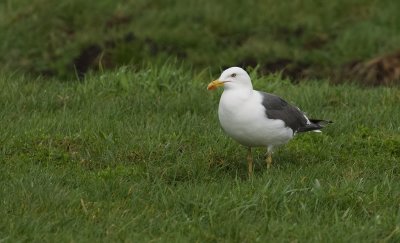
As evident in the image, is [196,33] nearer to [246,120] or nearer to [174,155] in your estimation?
[174,155]

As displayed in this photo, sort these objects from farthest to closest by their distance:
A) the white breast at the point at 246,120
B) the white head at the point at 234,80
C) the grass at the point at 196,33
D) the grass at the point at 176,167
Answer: the grass at the point at 196,33 → the white head at the point at 234,80 → the white breast at the point at 246,120 → the grass at the point at 176,167

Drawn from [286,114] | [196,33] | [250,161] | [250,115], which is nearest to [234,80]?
[250,115]

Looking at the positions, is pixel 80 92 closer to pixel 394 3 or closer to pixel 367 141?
pixel 367 141

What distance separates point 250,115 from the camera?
22.0 ft

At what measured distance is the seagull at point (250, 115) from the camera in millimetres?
6691

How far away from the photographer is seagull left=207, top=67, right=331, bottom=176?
6691 millimetres

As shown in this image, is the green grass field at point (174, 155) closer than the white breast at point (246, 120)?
Yes

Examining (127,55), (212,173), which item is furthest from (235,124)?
(127,55)

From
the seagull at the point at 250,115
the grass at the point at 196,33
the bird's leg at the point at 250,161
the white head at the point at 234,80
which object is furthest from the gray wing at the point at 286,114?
the grass at the point at 196,33

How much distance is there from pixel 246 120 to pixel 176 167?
718 millimetres

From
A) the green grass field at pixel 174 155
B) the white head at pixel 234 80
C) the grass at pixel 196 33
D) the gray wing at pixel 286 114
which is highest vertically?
the white head at pixel 234 80

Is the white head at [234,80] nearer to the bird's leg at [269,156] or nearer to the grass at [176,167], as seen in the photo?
the bird's leg at [269,156]

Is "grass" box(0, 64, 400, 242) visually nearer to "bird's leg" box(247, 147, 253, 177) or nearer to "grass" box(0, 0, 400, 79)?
"bird's leg" box(247, 147, 253, 177)

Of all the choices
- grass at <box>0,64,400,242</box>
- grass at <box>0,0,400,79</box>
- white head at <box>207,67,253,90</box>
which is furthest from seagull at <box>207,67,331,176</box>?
grass at <box>0,0,400,79</box>
